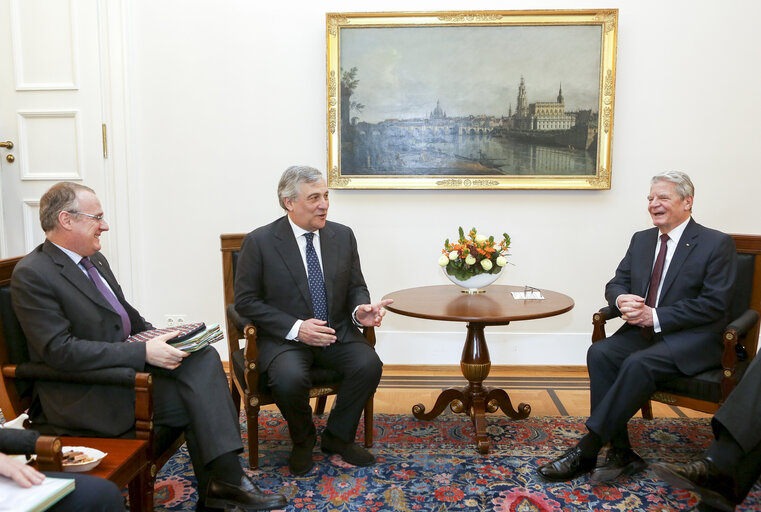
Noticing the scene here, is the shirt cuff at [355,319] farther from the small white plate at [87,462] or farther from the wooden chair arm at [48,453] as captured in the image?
the wooden chair arm at [48,453]

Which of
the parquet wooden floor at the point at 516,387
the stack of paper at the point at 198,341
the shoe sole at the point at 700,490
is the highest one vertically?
the stack of paper at the point at 198,341

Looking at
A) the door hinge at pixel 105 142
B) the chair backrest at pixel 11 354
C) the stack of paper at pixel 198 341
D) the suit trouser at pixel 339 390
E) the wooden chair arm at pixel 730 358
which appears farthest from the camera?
the door hinge at pixel 105 142

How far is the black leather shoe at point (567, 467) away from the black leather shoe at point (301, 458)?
1151 millimetres

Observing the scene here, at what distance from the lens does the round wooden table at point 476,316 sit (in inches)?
127

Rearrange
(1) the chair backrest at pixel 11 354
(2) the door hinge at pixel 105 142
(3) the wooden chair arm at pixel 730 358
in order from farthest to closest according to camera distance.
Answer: (2) the door hinge at pixel 105 142 < (3) the wooden chair arm at pixel 730 358 < (1) the chair backrest at pixel 11 354

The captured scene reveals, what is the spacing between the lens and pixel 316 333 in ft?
9.98

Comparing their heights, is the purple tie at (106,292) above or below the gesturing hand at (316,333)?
above

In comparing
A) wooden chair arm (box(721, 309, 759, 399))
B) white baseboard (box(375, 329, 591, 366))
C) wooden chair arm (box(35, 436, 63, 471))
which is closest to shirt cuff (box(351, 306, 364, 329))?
white baseboard (box(375, 329, 591, 366))

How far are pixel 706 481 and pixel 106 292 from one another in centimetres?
271

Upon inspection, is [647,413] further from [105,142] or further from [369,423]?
[105,142]

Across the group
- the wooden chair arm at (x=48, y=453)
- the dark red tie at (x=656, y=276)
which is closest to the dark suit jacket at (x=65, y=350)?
the wooden chair arm at (x=48, y=453)

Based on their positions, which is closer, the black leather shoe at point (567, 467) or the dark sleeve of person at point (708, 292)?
the black leather shoe at point (567, 467)

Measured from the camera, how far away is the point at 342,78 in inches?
180

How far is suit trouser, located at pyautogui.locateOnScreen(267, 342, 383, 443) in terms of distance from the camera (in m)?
2.96
